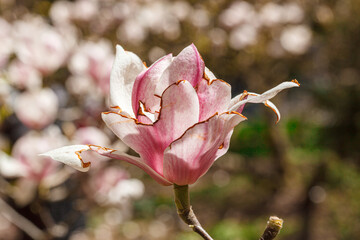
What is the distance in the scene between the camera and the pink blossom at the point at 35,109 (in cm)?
142

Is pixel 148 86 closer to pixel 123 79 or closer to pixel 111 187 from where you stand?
pixel 123 79

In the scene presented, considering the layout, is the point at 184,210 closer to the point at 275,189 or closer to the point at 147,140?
the point at 147,140

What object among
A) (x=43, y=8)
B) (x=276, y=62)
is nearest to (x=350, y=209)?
(x=276, y=62)

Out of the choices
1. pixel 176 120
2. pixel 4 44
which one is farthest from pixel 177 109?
pixel 4 44

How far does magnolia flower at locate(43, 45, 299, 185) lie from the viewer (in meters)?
0.49

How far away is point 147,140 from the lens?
51 centimetres

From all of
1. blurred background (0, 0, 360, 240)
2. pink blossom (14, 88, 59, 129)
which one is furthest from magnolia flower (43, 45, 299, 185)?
pink blossom (14, 88, 59, 129)

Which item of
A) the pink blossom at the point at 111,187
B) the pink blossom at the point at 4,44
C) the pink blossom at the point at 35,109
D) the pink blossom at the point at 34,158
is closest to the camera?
the pink blossom at the point at 34,158

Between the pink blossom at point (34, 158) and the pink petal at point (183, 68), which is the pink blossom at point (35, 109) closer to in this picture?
the pink blossom at point (34, 158)

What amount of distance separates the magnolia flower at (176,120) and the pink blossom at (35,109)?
38.5 inches

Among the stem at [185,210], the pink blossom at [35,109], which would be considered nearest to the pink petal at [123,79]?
the stem at [185,210]

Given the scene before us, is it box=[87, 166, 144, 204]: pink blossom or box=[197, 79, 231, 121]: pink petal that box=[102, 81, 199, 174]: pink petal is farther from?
box=[87, 166, 144, 204]: pink blossom

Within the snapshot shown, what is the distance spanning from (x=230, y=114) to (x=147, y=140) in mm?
109

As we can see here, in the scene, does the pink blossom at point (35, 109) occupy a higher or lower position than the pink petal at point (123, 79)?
lower
